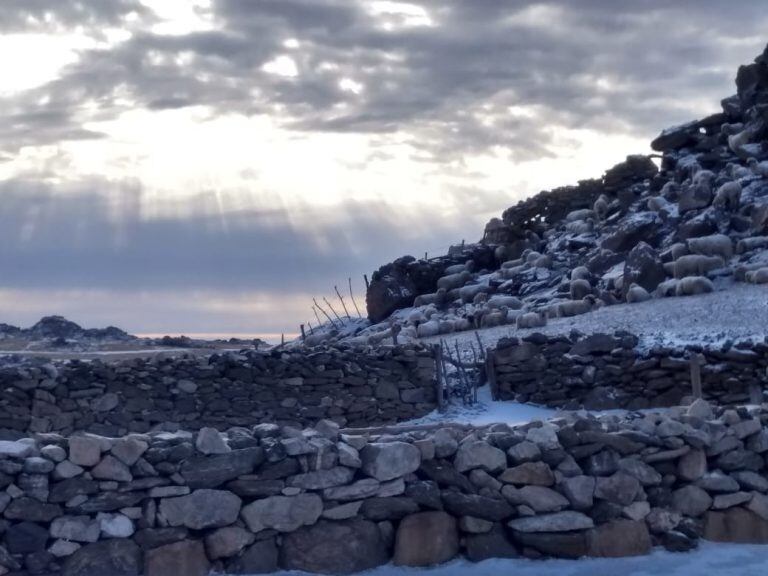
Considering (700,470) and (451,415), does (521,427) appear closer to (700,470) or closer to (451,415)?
(700,470)

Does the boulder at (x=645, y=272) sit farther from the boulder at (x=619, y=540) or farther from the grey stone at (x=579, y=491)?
the grey stone at (x=579, y=491)

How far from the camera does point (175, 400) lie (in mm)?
16016

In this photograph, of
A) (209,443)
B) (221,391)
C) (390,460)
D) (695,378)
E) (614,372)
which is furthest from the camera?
(614,372)

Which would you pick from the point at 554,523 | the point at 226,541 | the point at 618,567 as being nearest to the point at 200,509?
the point at 226,541

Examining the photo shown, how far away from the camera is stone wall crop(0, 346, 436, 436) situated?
15.4 meters

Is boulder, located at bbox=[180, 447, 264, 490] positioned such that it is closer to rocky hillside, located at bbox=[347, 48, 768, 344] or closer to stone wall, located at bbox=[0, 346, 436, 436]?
stone wall, located at bbox=[0, 346, 436, 436]

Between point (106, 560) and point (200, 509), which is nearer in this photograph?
point (106, 560)

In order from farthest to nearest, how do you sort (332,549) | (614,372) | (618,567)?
(614,372)
(618,567)
(332,549)

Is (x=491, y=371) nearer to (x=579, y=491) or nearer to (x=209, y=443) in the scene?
(x=579, y=491)

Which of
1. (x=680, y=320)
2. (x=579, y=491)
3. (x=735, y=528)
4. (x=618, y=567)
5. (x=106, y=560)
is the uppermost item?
(x=680, y=320)

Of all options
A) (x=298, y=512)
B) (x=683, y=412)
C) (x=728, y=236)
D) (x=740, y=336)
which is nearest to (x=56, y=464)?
(x=298, y=512)

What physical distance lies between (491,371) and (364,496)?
1148cm

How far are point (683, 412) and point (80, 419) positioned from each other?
947 centimetres

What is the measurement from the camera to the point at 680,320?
21172 mm
